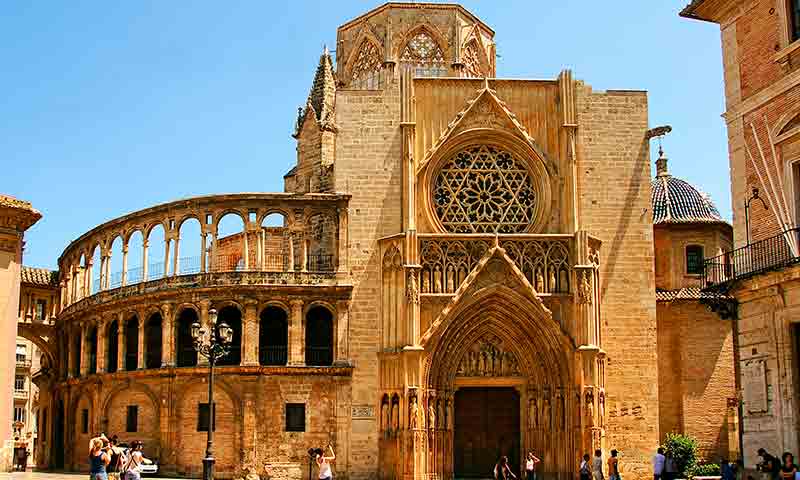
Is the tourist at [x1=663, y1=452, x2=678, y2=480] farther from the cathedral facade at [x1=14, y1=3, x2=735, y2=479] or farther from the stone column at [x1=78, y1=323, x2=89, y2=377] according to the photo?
the stone column at [x1=78, y1=323, x2=89, y2=377]

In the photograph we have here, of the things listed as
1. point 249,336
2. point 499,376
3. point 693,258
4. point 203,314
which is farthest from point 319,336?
point 693,258

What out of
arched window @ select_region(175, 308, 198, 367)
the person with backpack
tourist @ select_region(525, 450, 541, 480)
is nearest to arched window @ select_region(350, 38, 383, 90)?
arched window @ select_region(175, 308, 198, 367)

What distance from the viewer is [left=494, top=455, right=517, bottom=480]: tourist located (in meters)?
29.6

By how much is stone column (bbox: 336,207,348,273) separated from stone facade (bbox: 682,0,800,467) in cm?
1351

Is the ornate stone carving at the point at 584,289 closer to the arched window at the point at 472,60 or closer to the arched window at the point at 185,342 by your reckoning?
the arched window at the point at 472,60

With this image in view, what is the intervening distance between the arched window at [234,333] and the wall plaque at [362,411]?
412 cm

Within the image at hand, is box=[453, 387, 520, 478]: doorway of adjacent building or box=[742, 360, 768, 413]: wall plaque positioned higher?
box=[742, 360, 768, 413]: wall plaque

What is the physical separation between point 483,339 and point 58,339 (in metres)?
18.2

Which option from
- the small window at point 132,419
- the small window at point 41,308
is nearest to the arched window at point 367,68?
the small window at point 132,419

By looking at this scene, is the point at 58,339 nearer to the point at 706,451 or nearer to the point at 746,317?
the point at 706,451

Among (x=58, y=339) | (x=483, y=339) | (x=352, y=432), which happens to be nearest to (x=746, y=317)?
(x=483, y=339)

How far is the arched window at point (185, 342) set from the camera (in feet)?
113

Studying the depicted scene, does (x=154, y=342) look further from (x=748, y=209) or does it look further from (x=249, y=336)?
(x=748, y=209)

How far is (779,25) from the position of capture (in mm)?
21219
